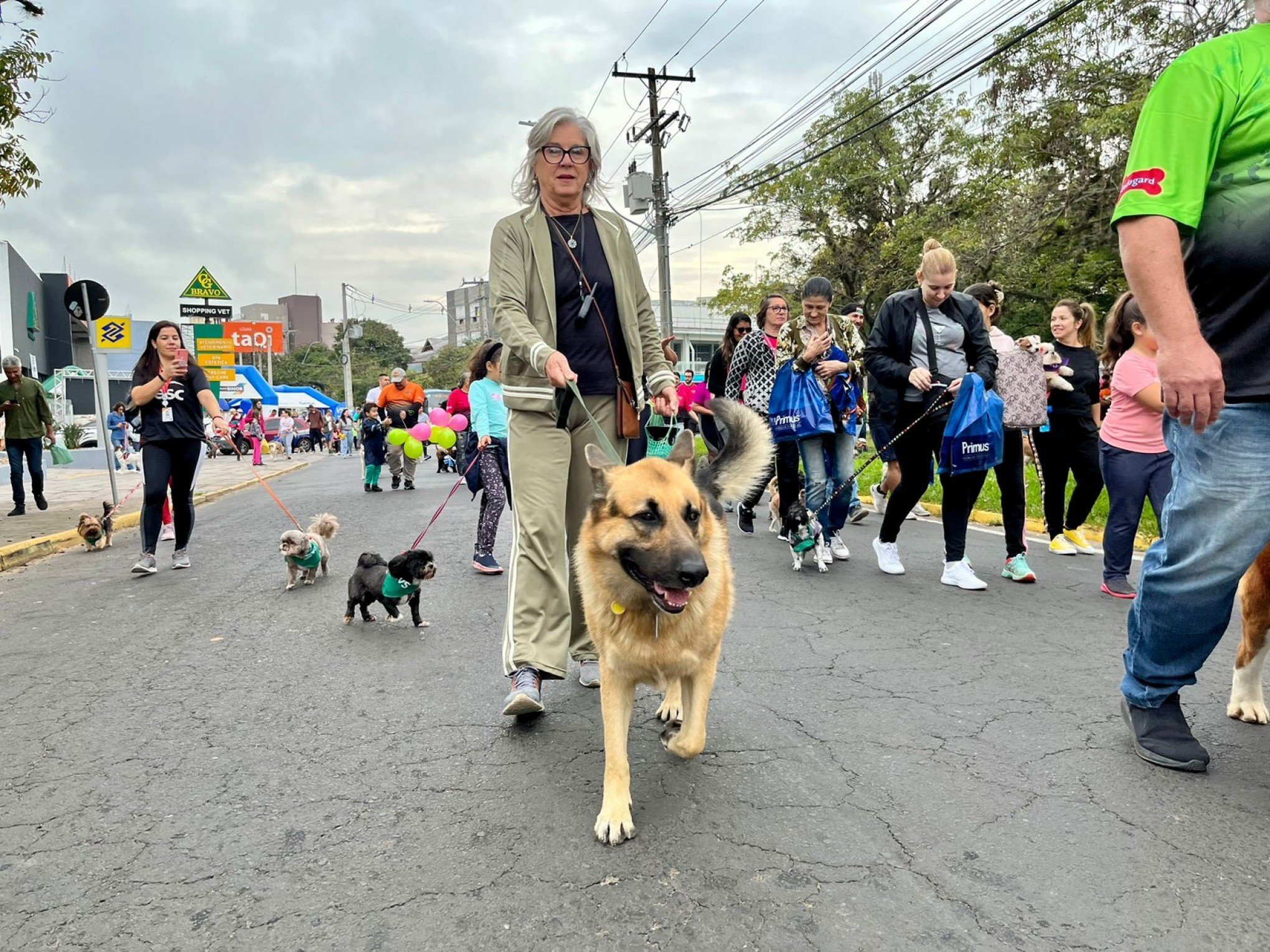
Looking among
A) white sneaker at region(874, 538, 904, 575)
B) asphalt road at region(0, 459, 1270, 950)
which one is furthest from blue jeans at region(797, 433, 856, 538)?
asphalt road at region(0, 459, 1270, 950)

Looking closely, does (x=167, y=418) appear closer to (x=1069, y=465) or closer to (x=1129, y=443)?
(x=1129, y=443)

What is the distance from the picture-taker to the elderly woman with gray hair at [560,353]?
11.2 ft

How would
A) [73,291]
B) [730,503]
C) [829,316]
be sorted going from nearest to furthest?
[730,503]
[829,316]
[73,291]

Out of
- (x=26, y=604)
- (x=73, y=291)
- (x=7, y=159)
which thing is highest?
(x=7, y=159)

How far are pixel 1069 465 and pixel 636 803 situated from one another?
5781 millimetres

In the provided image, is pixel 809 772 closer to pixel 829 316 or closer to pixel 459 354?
pixel 829 316

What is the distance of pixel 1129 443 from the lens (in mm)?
5449

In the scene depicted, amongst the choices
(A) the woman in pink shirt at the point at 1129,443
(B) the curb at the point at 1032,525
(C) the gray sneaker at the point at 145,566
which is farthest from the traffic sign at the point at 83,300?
(A) the woman in pink shirt at the point at 1129,443

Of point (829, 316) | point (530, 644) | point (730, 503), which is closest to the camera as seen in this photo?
point (530, 644)

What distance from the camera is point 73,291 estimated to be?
11.4 metres

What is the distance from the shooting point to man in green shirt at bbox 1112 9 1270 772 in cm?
242

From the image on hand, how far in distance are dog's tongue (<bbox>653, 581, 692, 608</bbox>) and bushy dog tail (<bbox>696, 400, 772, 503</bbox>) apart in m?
0.93

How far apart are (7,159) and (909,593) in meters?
10.9

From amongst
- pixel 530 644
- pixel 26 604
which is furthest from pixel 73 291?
pixel 530 644
